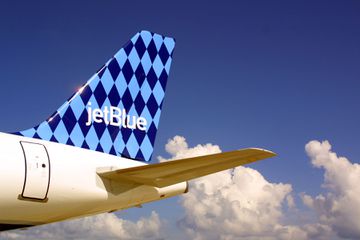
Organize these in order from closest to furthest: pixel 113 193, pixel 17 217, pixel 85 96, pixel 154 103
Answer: pixel 17 217, pixel 113 193, pixel 85 96, pixel 154 103

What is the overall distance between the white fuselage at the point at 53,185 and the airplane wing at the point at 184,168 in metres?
0.33

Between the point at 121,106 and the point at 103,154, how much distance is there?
2085mm

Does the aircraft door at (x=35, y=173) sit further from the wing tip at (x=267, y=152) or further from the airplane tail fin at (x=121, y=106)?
the wing tip at (x=267, y=152)

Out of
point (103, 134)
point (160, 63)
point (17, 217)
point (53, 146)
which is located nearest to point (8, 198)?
point (17, 217)

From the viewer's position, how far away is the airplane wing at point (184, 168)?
7.93 metres

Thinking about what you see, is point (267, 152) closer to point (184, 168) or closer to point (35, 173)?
point (184, 168)

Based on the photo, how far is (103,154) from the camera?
35.4 feet

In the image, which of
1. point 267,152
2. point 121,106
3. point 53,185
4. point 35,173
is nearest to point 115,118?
point 121,106

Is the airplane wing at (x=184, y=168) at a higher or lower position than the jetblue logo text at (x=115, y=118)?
lower

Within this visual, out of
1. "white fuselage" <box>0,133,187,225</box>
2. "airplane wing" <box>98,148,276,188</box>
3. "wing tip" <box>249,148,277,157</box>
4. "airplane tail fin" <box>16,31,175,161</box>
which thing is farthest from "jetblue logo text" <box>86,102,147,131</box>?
"wing tip" <box>249,148,277,157</box>

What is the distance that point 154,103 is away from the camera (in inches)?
533

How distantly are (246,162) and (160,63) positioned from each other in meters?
6.60

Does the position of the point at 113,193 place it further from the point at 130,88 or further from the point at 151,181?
the point at 130,88

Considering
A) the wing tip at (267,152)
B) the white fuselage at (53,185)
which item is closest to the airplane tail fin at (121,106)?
the white fuselage at (53,185)
